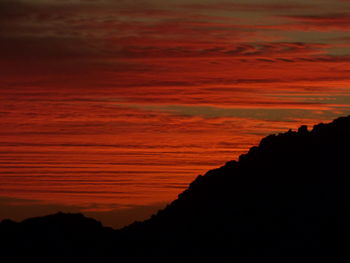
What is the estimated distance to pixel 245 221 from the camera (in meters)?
119

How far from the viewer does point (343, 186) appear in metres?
118

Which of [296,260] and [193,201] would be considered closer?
[296,260]

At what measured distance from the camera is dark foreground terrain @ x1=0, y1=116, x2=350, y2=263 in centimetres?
11644

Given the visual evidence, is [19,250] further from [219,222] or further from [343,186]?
[343,186]

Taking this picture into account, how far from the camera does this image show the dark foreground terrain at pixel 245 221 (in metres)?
116

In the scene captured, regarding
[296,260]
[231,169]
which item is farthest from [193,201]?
[296,260]

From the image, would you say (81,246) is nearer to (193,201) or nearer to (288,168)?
(193,201)

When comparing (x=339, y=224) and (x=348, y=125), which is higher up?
(x=348, y=125)

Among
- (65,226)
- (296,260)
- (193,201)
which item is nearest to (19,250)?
(65,226)

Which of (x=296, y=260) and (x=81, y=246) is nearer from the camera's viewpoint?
(x=296, y=260)

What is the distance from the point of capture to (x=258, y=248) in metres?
117

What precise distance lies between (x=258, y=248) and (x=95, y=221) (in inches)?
638

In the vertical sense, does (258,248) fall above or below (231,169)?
below

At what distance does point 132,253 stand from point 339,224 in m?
17.7
